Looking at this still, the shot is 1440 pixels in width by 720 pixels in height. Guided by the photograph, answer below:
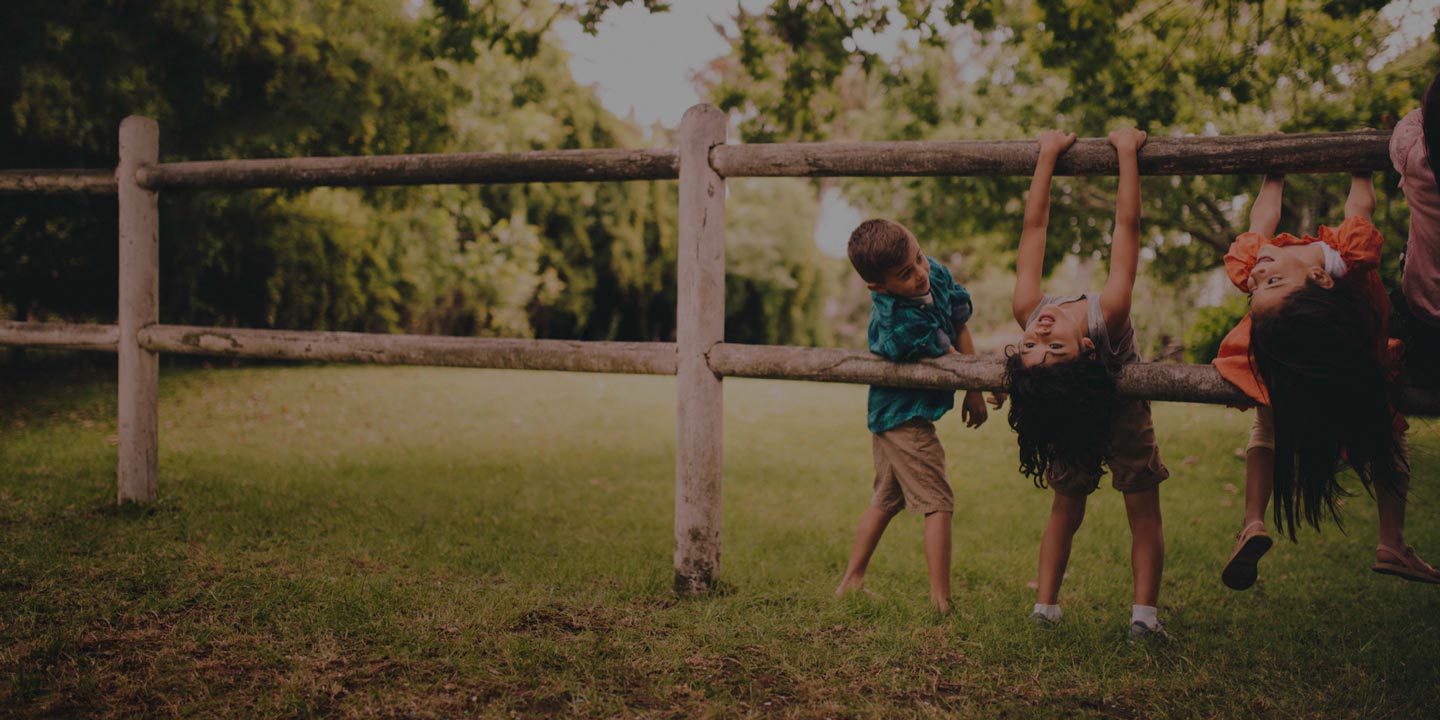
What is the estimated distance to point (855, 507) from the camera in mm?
5375

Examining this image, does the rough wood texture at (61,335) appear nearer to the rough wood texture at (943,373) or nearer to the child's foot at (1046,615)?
the rough wood texture at (943,373)

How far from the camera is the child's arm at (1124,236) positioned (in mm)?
2654

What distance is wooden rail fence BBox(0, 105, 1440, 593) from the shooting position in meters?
2.67

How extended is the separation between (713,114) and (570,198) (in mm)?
13199

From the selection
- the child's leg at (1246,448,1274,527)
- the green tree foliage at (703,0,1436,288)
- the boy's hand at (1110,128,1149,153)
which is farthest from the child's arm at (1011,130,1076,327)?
the green tree foliage at (703,0,1436,288)

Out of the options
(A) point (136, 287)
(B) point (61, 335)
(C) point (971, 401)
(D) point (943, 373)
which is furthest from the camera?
(B) point (61, 335)

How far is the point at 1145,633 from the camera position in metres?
2.96

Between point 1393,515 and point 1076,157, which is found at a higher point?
point 1076,157

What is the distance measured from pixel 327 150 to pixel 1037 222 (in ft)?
22.8

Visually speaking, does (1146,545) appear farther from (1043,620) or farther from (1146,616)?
(1043,620)

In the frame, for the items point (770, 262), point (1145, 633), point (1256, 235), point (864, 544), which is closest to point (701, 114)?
point (864, 544)

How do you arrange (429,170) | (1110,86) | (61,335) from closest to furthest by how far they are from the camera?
1. (429,170)
2. (61,335)
3. (1110,86)

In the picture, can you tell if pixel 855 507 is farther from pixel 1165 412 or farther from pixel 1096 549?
pixel 1165 412

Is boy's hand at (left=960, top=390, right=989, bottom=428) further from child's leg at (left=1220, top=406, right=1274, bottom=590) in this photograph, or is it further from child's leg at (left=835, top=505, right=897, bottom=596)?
child's leg at (left=1220, top=406, right=1274, bottom=590)
